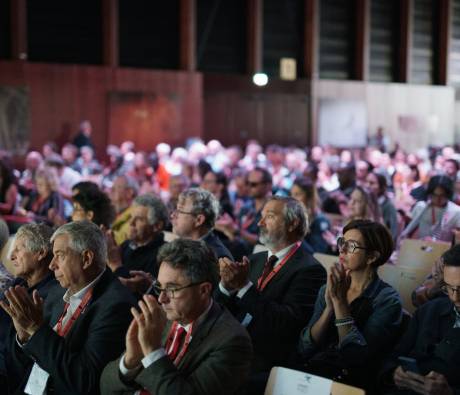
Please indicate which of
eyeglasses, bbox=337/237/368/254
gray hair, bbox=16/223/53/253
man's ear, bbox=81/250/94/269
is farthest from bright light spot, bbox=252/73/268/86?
man's ear, bbox=81/250/94/269

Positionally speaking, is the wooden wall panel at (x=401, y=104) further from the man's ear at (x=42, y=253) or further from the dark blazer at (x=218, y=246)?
the man's ear at (x=42, y=253)

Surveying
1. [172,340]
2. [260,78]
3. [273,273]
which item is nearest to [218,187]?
[273,273]

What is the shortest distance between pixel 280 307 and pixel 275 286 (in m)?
0.24

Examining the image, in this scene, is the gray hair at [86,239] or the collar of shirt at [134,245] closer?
the gray hair at [86,239]

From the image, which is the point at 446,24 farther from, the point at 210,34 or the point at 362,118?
the point at 210,34

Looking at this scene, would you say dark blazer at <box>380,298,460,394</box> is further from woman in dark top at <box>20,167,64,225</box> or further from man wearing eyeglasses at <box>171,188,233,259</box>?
woman in dark top at <box>20,167,64,225</box>

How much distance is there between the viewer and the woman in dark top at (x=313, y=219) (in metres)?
6.38

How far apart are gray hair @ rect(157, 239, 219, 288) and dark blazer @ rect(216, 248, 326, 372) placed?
61cm

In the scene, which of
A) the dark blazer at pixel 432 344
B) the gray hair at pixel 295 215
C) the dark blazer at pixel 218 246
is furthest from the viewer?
the dark blazer at pixel 218 246

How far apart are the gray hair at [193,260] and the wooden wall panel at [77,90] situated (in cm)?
1378

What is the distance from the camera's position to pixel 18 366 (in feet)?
11.8

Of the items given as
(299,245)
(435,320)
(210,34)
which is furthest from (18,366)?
(210,34)

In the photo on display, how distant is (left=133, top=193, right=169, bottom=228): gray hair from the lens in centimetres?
525

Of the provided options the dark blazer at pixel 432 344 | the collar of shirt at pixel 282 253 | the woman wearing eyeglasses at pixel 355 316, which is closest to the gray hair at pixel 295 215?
the collar of shirt at pixel 282 253
